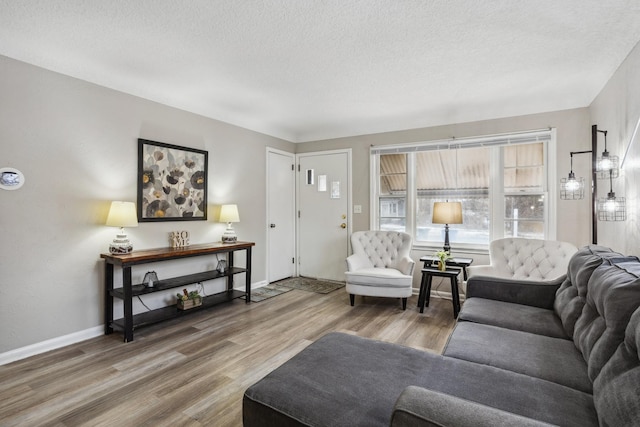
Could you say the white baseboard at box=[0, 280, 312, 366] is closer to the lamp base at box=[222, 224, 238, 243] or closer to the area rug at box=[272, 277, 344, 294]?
the lamp base at box=[222, 224, 238, 243]

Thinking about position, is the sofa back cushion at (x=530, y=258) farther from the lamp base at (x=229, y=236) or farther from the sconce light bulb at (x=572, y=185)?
the lamp base at (x=229, y=236)

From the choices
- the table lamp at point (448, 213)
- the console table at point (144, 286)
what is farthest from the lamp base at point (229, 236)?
the table lamp at point (448, 213)

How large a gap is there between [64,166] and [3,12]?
1135 mm

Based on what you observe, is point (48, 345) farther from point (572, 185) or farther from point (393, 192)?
point (572, 185)

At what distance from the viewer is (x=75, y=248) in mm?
2879

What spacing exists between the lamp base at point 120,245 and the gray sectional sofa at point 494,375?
7.14ft

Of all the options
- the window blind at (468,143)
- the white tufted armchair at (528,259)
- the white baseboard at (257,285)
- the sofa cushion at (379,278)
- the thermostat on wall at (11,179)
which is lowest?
the white baseboard at (257,285)

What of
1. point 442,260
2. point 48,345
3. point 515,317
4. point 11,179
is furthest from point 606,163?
point 48,345

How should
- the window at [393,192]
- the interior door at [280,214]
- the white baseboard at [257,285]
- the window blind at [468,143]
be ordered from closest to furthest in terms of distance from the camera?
the window blind at [468,143] → the white baseboard at [257,285] → the window at [393,192] → the interior door at [280,214]

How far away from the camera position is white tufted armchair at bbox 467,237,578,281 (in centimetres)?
319

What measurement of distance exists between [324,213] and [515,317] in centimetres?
329

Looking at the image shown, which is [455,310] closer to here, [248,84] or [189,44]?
[248,84]

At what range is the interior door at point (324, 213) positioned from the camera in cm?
499

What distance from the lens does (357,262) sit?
4.11 m
